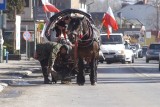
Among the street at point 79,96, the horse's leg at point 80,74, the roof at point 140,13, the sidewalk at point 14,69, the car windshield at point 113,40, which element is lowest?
the sidewalk at point 14,69

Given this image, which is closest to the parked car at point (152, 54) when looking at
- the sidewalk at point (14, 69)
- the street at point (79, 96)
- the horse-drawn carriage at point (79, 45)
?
the sidewalk at point (14, 69)

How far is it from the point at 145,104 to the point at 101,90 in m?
4.68

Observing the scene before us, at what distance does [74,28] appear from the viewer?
20.2m

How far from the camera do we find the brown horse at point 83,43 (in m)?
20.3

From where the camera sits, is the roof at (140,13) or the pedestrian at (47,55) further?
the roof at (140,13)

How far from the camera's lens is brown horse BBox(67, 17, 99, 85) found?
20.3 metres

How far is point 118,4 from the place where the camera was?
166 meters

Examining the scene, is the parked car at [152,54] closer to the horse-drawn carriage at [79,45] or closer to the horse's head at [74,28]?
the horse-drawn carriage at [79,45]

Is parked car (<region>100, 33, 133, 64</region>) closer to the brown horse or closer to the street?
the street

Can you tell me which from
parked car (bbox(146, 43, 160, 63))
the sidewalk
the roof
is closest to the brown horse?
the sidewalk

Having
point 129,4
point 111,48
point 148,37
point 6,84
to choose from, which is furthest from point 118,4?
point 6,84

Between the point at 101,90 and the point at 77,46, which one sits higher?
the point at 77,46

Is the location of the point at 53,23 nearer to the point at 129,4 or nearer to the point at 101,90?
the point at 101,90

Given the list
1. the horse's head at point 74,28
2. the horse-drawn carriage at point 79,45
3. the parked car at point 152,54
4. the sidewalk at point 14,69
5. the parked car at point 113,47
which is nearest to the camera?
the horse's head at point 74,28
